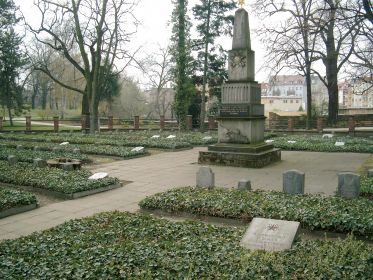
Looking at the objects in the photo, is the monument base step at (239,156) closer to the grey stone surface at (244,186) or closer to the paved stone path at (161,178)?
the paved stone path at (161,178)

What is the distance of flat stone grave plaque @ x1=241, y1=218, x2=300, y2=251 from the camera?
5297 mm

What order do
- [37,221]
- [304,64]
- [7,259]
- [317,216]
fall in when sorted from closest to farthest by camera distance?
[7,259] → [317,216] → [37,221] → [304,64]

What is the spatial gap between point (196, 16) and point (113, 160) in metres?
23.8

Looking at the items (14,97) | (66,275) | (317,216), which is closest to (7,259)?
(66,275)

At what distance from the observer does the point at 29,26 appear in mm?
30219

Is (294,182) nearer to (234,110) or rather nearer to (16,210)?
(16,210)

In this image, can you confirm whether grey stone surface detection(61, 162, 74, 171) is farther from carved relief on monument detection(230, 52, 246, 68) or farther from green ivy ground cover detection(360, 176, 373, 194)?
green ivy ground cover detection(360, 176, 373, 194)

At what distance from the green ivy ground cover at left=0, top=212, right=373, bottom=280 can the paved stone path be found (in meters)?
1.64

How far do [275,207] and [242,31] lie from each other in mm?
9455

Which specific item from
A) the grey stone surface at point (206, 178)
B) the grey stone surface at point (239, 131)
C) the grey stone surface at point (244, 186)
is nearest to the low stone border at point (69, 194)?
the grey stone surface at point (206, 178)

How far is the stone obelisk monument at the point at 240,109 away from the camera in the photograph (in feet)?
47.1

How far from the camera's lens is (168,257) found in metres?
4.98

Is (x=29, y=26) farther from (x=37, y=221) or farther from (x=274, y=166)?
(x=37, y=221)

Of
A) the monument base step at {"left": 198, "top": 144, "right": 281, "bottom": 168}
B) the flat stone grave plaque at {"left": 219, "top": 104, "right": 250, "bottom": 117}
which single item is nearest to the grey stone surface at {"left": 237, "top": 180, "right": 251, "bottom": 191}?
the monument base step at {"left": 198, "top": 144, "right": 281, "bottom": 168}
